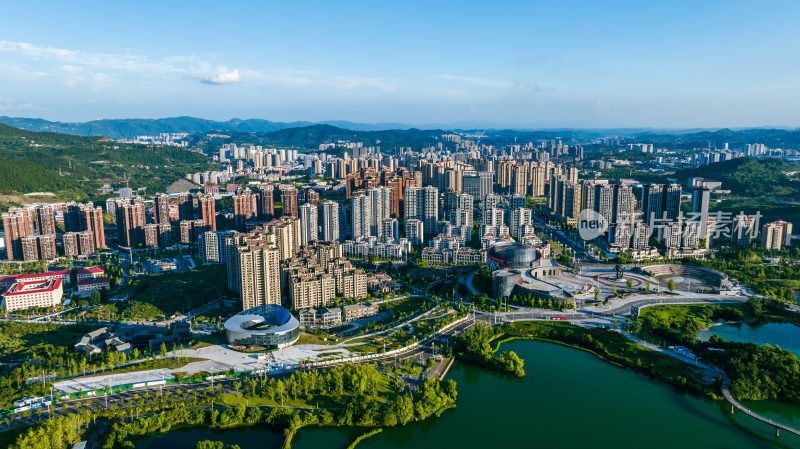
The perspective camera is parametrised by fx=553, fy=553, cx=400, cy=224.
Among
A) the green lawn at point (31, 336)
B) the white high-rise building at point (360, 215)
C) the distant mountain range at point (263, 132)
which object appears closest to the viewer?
the green lawn at point (31, 336)

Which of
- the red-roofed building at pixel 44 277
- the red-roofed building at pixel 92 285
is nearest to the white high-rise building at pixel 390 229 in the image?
the red-roofed building at pixel 92 285

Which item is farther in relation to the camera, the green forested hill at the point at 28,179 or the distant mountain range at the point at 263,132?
the distant mountain range at the point at 263,132

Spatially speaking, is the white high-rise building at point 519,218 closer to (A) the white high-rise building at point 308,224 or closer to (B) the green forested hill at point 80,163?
(A) the white high-rise building at point 308,224

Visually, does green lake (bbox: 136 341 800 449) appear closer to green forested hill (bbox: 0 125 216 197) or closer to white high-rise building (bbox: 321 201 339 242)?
white high-rise building (bbox: 321 201 339 242)

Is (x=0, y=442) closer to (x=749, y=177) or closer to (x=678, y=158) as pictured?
(x=749, y=177)

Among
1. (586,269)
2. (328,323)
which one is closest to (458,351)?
(328,323)

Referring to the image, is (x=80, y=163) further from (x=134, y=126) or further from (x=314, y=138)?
(x=134, y=126)
